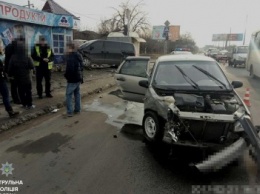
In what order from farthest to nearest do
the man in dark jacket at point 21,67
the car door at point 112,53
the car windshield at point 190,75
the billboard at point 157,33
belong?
the billboard at point 157,33 < the car door at point 112,53 < the man in dark jacket at point 21,67 < the car windshield at point 190,75

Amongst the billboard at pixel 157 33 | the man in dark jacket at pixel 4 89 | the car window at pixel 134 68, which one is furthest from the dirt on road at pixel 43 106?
the billboard at pixel 157 33

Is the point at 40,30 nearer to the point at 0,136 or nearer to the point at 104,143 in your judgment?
the point at 0,136

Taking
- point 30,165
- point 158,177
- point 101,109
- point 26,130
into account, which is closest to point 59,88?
point 101,109

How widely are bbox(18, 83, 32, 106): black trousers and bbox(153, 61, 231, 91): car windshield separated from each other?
11.6ft

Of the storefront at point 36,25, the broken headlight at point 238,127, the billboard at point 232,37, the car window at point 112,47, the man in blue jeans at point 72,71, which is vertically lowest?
the broken headlight at point 238,127

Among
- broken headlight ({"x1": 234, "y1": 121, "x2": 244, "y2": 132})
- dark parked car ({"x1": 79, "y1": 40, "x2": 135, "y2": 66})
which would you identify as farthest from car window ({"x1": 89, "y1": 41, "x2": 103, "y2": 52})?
broken headlight ({"x1": 234, "y1": 121, "x2": 244, "y2": 132})

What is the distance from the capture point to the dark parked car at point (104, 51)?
61.0 ft

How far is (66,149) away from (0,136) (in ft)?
5.27

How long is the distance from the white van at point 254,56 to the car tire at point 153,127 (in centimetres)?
1238

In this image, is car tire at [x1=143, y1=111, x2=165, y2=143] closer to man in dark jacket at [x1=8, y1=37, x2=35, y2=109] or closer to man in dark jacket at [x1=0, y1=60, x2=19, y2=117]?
man in dark jacket at [x1=0, y1=60, x2=19, y2=117]

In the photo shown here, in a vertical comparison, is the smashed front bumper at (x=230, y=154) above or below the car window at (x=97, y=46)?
below

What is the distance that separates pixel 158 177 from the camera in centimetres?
378

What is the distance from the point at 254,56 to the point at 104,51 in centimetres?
1005

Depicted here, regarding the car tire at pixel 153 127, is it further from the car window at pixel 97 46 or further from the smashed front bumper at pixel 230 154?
the car window at pixel 97 46
